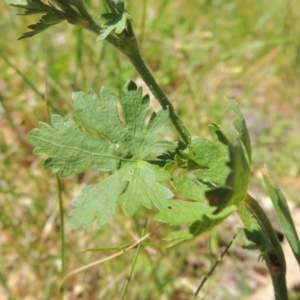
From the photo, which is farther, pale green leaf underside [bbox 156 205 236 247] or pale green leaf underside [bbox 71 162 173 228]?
pale green leaf underside [bbox 71 162 173 228]

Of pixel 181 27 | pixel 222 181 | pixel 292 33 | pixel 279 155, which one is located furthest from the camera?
pixel 181 27

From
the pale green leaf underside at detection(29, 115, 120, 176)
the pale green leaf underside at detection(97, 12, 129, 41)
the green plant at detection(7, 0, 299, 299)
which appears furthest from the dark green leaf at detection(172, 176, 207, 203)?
the pale green leaf underside at detection(97, 12, 129, 41)

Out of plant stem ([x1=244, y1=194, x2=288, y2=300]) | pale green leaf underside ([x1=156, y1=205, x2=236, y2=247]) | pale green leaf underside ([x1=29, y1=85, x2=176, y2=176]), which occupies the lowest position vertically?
plant stem ([x1=244, y1=194, x2=288, y2=300])

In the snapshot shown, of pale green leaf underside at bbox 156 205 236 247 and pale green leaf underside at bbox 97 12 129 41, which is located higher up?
pale green leaf underside at bbox 97 12 129 41

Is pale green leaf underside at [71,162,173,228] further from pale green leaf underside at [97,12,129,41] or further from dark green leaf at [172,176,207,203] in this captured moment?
pale green leaf underside at [97,12,129,41]

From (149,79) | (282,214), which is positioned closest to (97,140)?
(149,79)

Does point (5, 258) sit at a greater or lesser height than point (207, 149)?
lesser

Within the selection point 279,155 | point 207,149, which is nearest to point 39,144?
point 207,149

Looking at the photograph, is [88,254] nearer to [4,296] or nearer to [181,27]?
[4,296]

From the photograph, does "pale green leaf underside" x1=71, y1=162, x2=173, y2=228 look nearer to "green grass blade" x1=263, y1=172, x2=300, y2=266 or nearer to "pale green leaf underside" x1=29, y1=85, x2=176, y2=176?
"pale green leaf underside" x1=29, y1=85, x2=176, y2=176
